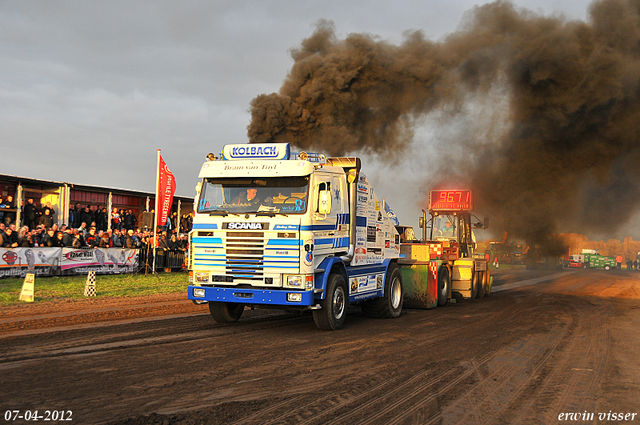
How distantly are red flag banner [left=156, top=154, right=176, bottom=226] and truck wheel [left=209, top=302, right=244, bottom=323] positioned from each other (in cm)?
988

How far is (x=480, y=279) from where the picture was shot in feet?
57.0

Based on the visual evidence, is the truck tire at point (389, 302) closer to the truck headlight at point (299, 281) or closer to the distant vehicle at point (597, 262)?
the truck headlight at point (299, 281)

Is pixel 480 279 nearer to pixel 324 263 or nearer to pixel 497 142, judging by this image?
pixel 497 142

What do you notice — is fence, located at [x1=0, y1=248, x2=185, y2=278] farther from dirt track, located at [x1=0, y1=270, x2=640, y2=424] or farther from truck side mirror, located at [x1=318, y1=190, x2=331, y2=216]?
truck side mirror, located at [x1=318, y1=190, x2=331, y2=216]

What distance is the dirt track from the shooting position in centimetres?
472

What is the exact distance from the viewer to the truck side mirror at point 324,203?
28.0 ft

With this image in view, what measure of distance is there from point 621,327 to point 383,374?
7.36 meters

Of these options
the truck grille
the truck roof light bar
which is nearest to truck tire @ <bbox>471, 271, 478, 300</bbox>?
the truck roof light bar

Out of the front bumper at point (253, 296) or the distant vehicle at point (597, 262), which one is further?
the distant vehicle at point (597, 262)

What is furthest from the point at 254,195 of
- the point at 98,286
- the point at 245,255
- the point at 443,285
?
the point at 98,286

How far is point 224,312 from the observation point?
32.5 ft

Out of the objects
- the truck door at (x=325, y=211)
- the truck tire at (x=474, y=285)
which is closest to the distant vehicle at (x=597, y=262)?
the truck tire at (x=474, y=285)

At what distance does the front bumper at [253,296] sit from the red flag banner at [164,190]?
10881 mm

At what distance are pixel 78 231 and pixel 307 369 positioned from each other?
14901 millimetres
